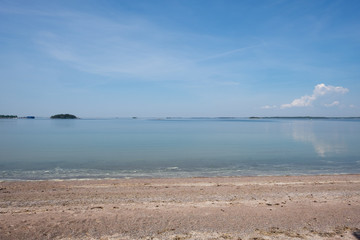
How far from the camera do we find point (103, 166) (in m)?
19.3

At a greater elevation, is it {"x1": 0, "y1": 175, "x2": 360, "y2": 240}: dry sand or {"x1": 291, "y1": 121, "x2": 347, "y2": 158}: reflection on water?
{"x1": 0, "y1": 175, "x2": 360, "y2": 240}: dry sand

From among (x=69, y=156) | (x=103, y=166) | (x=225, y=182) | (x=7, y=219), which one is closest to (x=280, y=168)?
(x=225, y=182)

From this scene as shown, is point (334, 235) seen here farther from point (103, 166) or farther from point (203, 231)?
point (103, 166)

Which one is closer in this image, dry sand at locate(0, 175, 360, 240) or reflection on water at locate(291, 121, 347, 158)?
dry sand at locate(0, 175, 360, 240)

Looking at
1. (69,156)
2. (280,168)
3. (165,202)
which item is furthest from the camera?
(69,156)

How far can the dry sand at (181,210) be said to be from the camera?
6.95m

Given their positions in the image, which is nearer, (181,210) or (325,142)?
(181,210)

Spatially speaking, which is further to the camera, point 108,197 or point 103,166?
point 103,166

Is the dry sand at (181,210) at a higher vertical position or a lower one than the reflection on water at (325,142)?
higher

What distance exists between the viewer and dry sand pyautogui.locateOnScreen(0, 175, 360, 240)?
22.8 feet

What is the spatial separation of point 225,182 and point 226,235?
689 cm

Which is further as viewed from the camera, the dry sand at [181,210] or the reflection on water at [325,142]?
the reflection on water at [325,142]

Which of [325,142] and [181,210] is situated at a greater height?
[181,210]

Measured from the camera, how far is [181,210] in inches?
342
